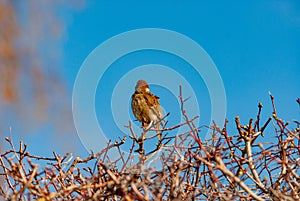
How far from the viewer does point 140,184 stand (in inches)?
59.3

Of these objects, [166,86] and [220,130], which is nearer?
[220,130]

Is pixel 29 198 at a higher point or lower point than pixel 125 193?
higher

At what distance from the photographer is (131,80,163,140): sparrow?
3.71 meters

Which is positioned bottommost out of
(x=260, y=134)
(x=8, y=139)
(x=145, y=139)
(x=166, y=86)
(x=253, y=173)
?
(x=253, y=173)

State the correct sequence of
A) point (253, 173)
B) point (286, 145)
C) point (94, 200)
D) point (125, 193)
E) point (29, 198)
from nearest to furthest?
1. point (125, 193)
2. point (94, 200)
3. point (29, 198)
4. point (253, 173)
5. point (286, 145)

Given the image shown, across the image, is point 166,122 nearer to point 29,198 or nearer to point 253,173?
point 253,173

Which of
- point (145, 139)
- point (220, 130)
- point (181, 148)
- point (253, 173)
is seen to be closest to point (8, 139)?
point (145, 139)

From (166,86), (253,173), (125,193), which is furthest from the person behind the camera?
(166,86)

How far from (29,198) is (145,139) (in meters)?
1.02

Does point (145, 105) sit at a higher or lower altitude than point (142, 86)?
lower

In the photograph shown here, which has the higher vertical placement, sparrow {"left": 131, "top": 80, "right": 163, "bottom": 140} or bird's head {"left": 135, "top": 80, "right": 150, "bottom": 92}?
bird's head {"left": 135, "top": 80, "right": 150, "bottom": 92}

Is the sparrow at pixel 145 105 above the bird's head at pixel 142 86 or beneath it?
beneath

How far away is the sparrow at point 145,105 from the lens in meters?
3.71

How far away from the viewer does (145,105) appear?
3.73 meters
